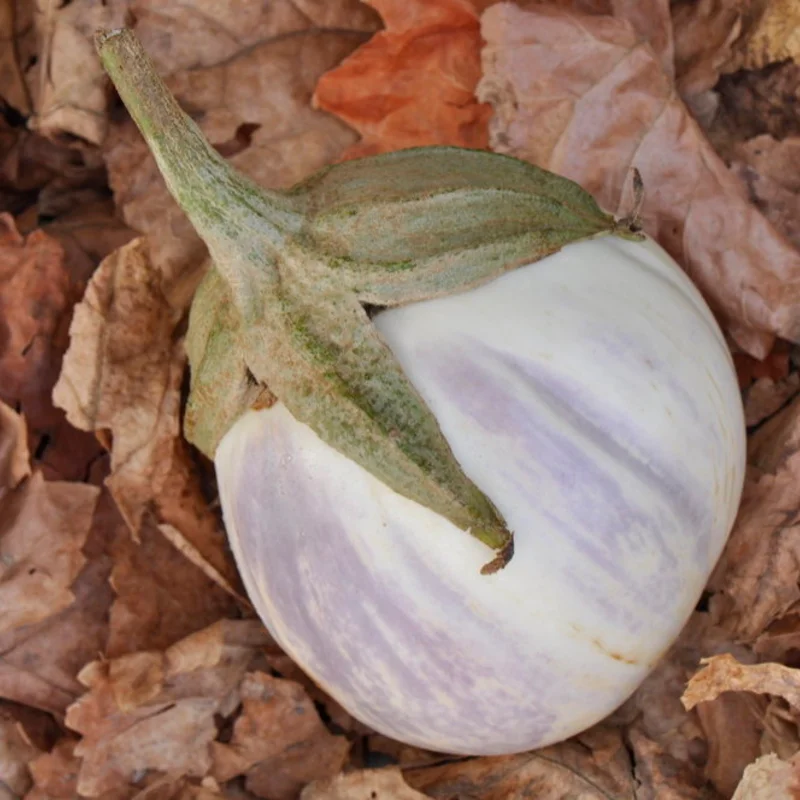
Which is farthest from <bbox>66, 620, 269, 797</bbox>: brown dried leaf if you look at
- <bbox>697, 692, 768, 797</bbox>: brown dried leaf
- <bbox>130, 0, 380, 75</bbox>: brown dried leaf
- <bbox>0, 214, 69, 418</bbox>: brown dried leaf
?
<bbox>130, 0, 380, 75</bbox>: brown dried leaf

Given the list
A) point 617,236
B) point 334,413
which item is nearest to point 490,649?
point 334,413

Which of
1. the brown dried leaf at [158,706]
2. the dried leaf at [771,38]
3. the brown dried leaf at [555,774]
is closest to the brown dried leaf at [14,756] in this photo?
the brown dried leaf at [158,706]

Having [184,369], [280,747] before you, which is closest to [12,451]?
[184,369]

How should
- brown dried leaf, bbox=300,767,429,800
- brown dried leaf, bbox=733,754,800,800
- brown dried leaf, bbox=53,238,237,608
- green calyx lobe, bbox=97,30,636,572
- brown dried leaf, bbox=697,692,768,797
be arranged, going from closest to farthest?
1. green calyx lobe, bbox=97,30,636,572
2. brown dried leaf, bbox=733,754,800,800
3. brown dried leaf, bbox=697,692,768,797
4. brown dried leaf, bbox=300,767,429,800
5. brown dried leaf, bbox=53,238,237,608

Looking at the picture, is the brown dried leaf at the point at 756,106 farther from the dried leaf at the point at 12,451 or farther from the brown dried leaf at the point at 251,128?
the dried leaf at the point at 12,451

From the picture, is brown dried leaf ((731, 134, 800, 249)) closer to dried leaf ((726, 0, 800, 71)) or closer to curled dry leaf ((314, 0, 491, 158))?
dried leaf ((726, 0, 800, 71))
